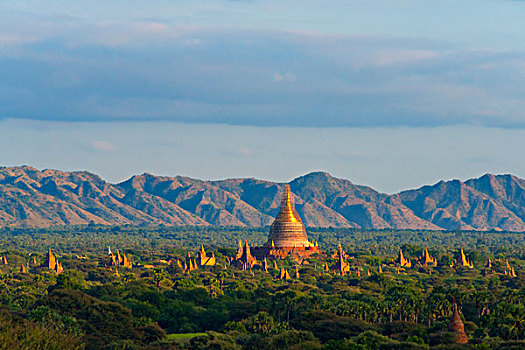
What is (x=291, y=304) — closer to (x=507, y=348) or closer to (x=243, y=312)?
(x=243, y=312)

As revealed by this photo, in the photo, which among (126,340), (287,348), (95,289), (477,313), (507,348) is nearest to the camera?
(507,348)

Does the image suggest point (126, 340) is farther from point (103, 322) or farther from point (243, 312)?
point (243, 312)

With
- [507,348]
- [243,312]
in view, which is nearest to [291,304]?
[243,312]

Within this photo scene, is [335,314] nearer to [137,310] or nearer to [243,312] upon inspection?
[243,312]

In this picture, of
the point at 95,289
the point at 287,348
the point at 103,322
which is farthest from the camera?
the point at 95,289

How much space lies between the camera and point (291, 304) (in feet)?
475

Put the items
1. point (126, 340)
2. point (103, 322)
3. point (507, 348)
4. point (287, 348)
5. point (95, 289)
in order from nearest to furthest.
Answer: point (507, 348) < point (287, 348) < point (126, 340) < point (103, 322) < point (95, 289)

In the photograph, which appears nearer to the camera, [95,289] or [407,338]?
[407,338]

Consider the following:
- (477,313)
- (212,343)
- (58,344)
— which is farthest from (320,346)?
(477,313)

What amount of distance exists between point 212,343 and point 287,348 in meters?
7.95

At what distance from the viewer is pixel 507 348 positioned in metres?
99.6

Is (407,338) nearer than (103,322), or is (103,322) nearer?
(407,338)

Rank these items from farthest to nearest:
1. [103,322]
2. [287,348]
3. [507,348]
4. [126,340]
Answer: [103,322] < [126,340] < [287,348] < [507,348]

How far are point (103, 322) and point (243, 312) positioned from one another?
922 inches
